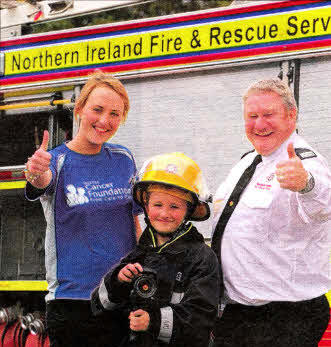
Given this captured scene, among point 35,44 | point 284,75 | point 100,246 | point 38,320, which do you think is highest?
point 35,44

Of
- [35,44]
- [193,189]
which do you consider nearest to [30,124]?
[35,44]

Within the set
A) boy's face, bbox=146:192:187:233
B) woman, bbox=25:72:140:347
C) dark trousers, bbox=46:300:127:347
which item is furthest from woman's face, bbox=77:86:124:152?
dark trousers, bbox=46:300:127:347

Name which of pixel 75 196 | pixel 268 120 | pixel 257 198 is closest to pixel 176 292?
pixel 257 198

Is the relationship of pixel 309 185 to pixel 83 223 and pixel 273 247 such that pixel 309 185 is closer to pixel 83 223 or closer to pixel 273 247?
pixel 273 247

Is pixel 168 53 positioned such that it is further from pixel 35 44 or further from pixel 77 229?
pixel 77 229

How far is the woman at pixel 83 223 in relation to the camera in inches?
85.4

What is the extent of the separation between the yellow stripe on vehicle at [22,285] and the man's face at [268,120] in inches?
101

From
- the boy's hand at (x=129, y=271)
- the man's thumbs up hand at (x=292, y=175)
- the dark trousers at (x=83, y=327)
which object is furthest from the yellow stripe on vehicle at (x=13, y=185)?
the man's thumbs up hand at (x=292, y=175)

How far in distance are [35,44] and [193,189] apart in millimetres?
2547

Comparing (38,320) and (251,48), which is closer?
(251,48)

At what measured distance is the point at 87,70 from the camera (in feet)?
13.3

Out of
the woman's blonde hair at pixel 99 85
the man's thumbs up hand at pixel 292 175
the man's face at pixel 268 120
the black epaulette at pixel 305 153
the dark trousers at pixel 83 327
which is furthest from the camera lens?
the woman's blonde hair at pixel 99 85

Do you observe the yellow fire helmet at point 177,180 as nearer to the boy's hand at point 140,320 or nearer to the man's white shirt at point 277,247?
the man's white shirt at point 277,247

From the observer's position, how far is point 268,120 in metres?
2.00
